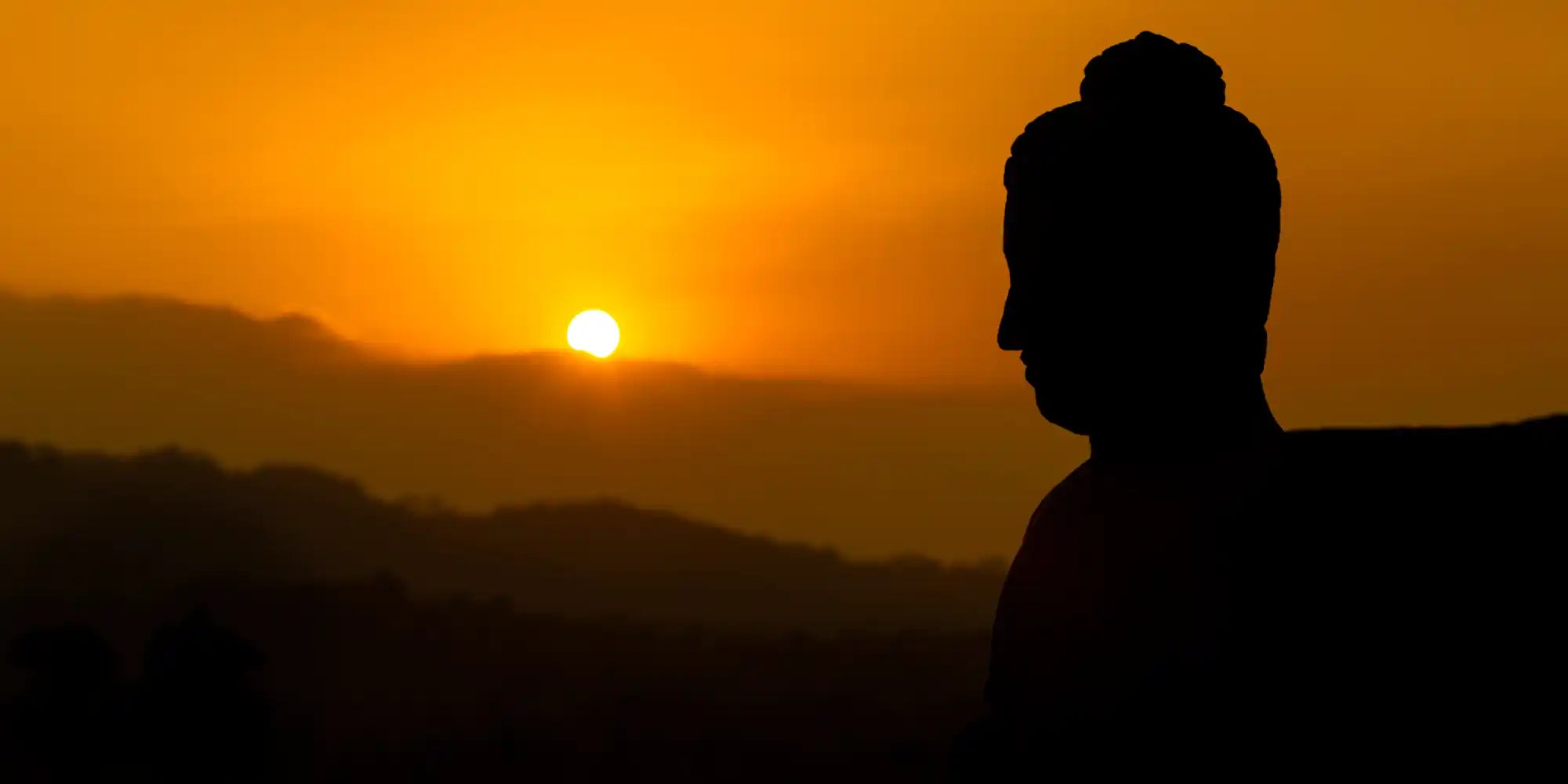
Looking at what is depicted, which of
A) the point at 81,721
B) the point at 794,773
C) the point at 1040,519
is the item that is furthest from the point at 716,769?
the point at 1040,519

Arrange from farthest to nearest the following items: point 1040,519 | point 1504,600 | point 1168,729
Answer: point 1040,519 < point 1168,729 < point 1504,600

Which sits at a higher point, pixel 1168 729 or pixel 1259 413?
pixel 1259 413

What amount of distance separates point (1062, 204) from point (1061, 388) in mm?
608

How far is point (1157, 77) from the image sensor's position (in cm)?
567

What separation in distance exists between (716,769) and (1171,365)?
94.1 feet

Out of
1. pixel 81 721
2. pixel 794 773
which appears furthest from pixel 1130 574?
pixel 81 721

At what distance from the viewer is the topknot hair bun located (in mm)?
5648

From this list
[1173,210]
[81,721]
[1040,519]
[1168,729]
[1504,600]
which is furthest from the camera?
[81,721]

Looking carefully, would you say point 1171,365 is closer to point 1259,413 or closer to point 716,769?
point 1259,413

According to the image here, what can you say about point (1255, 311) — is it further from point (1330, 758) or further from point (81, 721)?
point (81, 721)

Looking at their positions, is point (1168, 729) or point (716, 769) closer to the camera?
point (1168, 729)

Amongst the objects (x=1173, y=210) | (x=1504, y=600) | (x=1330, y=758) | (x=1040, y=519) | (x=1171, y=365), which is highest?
(x=1173, y=210)

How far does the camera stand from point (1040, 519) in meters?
6.06

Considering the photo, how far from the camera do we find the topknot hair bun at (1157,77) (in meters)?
5.65
